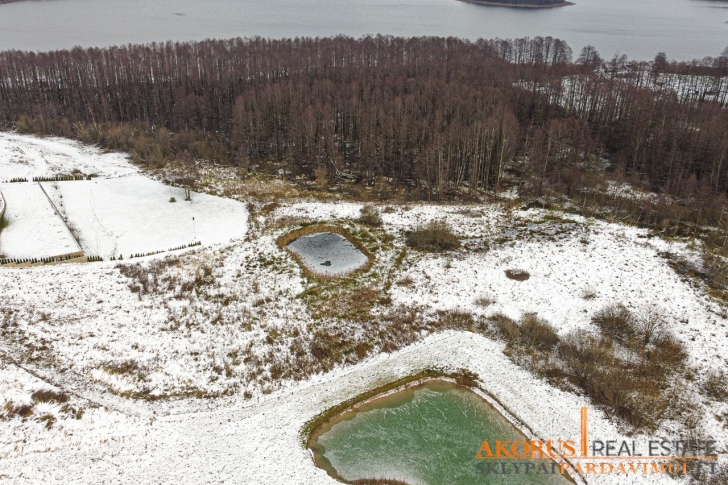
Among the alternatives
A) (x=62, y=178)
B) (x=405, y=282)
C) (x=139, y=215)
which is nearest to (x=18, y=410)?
(x=405, y=282)

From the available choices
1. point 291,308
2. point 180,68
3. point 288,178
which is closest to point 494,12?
point 180,68

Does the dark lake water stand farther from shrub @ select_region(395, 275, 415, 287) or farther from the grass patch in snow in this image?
shrub @ select_region(395, 275, 415, 287)

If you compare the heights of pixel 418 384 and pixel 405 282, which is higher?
pixel 405 282

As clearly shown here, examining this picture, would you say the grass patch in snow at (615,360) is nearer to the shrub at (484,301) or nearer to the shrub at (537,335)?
the shrub at (537,335)

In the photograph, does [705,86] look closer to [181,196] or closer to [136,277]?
[181,196]

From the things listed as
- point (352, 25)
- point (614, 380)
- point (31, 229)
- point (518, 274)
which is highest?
point (352, 25)

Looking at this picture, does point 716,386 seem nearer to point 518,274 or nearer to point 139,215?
point 518,274

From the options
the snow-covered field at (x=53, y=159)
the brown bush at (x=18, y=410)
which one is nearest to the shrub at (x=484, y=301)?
the brown bush at (x=18, y=410)
